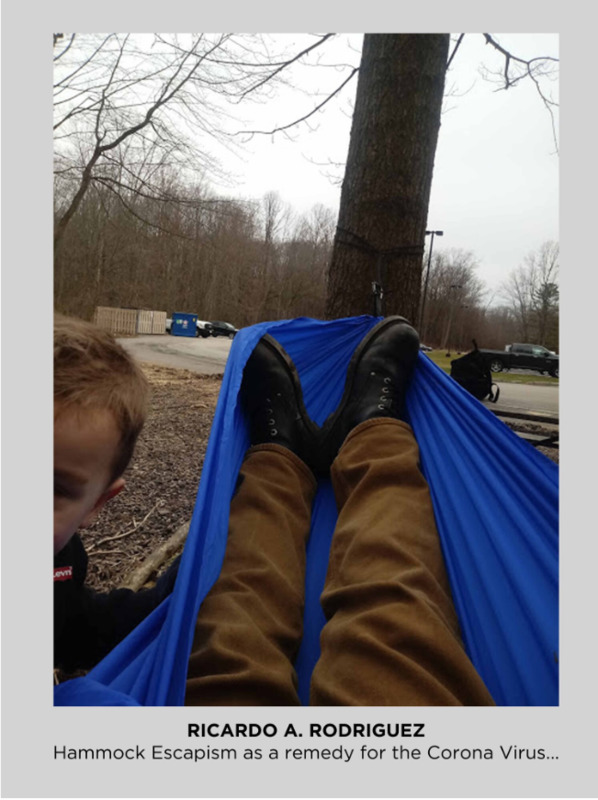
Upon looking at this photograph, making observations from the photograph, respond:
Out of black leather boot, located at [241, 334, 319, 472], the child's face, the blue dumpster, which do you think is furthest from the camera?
the blue dumpster

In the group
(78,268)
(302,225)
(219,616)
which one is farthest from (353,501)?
(302,225)

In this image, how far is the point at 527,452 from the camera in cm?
85

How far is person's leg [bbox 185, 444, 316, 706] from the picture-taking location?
23.9 inches

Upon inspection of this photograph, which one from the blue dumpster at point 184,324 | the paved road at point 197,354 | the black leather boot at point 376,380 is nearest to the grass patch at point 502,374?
the black leather boot at point 376,380

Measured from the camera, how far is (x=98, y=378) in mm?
586

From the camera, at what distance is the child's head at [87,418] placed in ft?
1.84

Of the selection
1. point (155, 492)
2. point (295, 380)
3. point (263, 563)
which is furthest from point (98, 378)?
point (155, 492)

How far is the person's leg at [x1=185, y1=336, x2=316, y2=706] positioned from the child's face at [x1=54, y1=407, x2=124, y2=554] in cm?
25

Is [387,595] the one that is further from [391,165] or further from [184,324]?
[184,324]

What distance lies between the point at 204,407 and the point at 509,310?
2258 mm

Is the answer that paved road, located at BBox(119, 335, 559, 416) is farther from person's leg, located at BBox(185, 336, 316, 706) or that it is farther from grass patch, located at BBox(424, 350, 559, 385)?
person's leg, located at BBox(185, 336, 316, 706)

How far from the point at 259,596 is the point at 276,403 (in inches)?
16.9

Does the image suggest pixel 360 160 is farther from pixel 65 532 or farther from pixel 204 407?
pixel 204 407

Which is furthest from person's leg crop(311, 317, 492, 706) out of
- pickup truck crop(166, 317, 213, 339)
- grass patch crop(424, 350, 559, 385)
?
pickup truck crop(166, 317, 213, 339)
